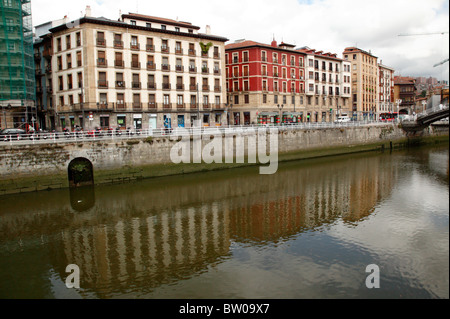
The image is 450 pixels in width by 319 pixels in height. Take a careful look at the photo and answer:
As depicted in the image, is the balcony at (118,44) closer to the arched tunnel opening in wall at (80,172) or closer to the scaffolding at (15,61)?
the scaffolding at (15,61)

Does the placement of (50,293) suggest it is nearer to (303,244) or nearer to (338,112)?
(303,244)

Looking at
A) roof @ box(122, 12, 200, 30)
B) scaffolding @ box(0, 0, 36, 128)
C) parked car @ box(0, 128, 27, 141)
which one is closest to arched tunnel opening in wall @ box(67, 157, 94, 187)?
parked car @ box(0, 128, 27, 141)

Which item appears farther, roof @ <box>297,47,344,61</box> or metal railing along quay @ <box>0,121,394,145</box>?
roof @ <box>297,47,344,61</box>

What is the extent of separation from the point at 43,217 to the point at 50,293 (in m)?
11.2

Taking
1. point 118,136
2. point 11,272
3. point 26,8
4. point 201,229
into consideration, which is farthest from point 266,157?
point 26,8

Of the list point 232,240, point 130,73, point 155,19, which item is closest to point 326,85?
point 155,19

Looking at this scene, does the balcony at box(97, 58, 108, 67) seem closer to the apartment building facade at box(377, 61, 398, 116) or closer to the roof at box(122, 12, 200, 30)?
the roof at box(122, 12, 200, 30)

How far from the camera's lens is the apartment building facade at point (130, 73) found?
152ft

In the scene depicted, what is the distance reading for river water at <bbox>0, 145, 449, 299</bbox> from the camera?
43.7 ft

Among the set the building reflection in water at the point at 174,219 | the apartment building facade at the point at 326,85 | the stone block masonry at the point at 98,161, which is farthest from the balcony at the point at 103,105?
the apartment building facade at the point at 326,85

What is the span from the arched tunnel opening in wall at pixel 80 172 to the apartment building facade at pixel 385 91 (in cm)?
8525

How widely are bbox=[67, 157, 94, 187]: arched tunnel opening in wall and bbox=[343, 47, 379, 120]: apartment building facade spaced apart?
2674 inches

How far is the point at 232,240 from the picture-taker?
18.5m

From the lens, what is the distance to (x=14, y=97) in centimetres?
4597
